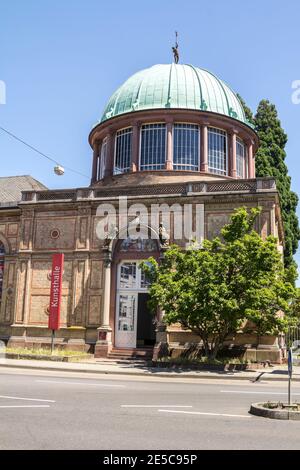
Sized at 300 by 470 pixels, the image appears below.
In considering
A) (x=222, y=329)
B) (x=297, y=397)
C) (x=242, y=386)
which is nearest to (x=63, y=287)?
(x=222, y=329)

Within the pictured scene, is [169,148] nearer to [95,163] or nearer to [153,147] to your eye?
[153,147]

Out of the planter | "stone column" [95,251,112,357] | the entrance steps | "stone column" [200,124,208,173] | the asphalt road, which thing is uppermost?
"stone column" [200,124,208,173]

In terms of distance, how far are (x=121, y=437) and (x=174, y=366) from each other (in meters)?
14.3

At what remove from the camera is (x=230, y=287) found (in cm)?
2030

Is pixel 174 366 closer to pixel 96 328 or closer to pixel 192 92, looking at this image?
pixel 96 328

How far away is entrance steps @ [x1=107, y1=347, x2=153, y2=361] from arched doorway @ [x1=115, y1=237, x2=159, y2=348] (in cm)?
71

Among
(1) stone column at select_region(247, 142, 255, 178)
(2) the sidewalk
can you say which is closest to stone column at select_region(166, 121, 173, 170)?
(1) stone column at select_region(247, 142, 255, 178)

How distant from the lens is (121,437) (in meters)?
6.79

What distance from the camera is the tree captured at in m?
19.8

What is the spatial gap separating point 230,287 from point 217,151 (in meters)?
12.4

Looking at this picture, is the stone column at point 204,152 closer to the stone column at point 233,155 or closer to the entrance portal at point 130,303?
the stone column at point 233,155

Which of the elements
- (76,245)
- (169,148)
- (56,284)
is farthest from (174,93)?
(56,284)

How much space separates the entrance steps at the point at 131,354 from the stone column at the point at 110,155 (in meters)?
11.1

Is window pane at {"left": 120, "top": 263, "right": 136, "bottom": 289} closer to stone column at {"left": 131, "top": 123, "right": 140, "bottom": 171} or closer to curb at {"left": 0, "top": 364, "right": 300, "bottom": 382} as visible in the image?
stone column at {"left": 131, "top": 123, "right": 140, "bottom": 171}
